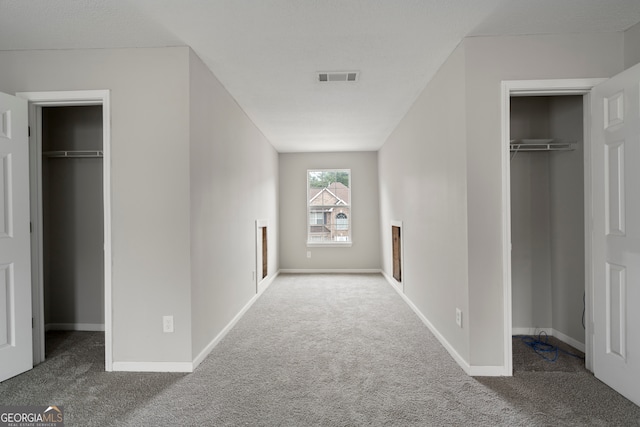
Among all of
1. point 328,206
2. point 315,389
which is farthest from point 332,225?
point 315,389

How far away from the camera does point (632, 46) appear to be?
2.36m

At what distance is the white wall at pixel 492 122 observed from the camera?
7.98 ft

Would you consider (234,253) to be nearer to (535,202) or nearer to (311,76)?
(311,76)

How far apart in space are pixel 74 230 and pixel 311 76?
9.32 ft

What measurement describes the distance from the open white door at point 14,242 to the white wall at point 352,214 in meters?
4.67

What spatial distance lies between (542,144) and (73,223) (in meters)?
4.48

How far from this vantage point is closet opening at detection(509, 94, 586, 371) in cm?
294

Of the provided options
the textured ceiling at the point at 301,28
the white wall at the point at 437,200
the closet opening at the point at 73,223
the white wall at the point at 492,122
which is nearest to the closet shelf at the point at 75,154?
the closet opening at the point at 73,223

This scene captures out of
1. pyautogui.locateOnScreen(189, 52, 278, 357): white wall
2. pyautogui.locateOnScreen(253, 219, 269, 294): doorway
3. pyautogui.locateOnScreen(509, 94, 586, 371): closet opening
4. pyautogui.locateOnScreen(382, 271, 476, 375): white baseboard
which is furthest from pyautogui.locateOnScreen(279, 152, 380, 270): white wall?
pyautogui.locateOnScreen(509, 94, 586, 371): closet opening

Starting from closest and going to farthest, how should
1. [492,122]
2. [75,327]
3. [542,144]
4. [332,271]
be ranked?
[492,122] < [542,144] < [75,327] < [332,271]

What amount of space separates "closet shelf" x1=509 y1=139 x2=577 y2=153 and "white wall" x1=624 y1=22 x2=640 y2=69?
691 mm

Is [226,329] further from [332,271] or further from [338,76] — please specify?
[332,271]

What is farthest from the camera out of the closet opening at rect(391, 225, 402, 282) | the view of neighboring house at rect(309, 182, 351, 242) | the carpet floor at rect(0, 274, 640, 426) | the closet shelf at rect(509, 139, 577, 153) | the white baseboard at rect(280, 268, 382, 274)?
the view of neighboring house at rect(309, 182, 351, 242)

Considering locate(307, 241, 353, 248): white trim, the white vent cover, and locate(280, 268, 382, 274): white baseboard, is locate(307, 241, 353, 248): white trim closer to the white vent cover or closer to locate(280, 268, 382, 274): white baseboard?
locate(280, 268, 382, 274): white baseboard
